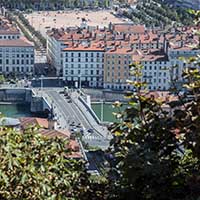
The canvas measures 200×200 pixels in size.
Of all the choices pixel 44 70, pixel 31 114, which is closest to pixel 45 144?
pixel 31 114

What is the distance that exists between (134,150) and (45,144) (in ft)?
0.57

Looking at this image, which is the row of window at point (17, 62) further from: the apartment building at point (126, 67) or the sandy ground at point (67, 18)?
the sandy ground at point (67, 18)

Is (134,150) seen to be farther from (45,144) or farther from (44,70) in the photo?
(44,70)

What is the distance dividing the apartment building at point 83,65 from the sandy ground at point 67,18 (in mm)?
3404

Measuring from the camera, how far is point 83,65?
10445mm

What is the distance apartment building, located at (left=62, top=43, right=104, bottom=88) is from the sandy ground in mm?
3404

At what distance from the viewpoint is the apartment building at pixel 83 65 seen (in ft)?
33.6

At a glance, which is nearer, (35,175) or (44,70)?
(35,175)

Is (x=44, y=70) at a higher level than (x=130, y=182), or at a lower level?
lower

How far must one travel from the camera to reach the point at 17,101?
9562 mm

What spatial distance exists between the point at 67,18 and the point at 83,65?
5496mm

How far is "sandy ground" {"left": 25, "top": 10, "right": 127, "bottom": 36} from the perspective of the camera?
14.7 meters

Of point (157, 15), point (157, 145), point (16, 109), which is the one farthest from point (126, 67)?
point (157, 145)

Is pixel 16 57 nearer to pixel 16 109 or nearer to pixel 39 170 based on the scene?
pixel 16 109
